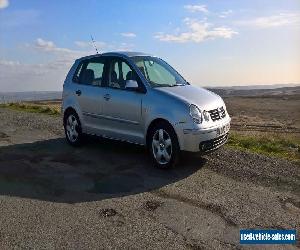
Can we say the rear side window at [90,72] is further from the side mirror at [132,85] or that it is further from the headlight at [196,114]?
the headlight at [196,114]

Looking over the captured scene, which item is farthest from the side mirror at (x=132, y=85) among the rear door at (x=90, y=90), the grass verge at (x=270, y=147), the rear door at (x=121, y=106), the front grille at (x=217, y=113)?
the grass verge at (x=270, y=147)

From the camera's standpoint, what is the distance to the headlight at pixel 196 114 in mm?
7051

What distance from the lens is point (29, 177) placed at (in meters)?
7.20

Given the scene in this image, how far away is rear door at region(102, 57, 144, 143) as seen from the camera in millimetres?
7891

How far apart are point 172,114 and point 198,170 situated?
1142mm

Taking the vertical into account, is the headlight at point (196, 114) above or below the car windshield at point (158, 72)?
below

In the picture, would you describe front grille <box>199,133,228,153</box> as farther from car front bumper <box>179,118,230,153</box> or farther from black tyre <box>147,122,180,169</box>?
black tyre <box>147,122,180,169</box>

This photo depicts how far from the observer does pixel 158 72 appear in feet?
27.5

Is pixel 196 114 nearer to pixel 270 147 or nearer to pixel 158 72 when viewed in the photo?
pixel 158 72

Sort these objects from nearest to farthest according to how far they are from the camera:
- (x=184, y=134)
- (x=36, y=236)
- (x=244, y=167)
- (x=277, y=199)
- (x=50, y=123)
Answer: (x=36, y=236) → (x=277, y=199) → (x=184, y=134) → (x=244, y=167) → (x=50, y=123)

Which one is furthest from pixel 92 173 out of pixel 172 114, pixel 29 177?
pixel 172 114

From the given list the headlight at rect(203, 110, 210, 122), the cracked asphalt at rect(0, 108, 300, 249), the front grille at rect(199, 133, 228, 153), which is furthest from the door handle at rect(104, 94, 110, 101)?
the front grille at rect(199, 133, 228, 153)

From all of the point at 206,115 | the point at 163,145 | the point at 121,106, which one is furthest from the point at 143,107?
the point at 206,115

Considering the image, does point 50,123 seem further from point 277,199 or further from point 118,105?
point 277,199
